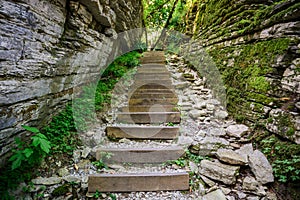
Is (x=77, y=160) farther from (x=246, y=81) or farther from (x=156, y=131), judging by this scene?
(x=246, y=81)

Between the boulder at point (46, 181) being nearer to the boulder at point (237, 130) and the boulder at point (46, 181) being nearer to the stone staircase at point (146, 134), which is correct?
the stone staircase at point (146, 134)

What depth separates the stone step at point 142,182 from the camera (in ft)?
6.94

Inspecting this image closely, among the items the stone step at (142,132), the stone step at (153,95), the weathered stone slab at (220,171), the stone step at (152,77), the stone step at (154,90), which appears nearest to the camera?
the weathered stone slab at (220,171)

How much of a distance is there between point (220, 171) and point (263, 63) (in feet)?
6.08

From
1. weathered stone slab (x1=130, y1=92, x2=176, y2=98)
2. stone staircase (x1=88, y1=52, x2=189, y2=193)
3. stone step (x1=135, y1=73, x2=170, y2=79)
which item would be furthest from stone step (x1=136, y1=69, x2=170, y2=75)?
weathered stone slab (x1=130, y1=92, x2=176, y2=98)

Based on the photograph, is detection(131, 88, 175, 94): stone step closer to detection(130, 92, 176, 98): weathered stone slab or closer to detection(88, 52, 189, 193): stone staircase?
detection(88, 52, 189, 193): stone staircase

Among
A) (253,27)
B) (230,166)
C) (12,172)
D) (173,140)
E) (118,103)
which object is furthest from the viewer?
(118,103)

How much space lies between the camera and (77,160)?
7.91 feet

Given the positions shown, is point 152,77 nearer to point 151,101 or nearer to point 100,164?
point 151,101

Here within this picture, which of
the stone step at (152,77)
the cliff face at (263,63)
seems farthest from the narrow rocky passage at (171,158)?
the stone step at (152,77)

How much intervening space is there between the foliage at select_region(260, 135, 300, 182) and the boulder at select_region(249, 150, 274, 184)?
0.19 feet

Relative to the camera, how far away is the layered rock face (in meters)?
1.60

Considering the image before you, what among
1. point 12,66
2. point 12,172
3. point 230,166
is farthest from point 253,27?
point 12,172

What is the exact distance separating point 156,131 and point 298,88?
2218mm
